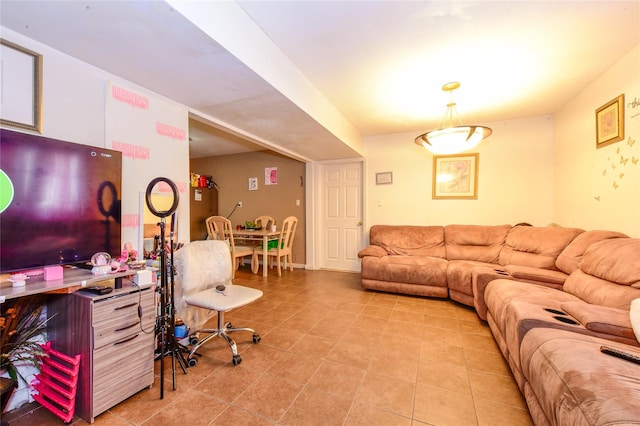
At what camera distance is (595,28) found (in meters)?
1.91

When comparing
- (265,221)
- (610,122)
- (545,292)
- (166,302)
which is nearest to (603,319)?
(545,292)

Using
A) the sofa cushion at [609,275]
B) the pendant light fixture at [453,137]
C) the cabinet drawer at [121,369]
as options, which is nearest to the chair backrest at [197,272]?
the cabinet drawer at [121,369]

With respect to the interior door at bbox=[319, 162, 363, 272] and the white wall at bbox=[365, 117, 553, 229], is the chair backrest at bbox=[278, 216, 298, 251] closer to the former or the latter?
the interior door at bbox=[319, 162, 363, 272]

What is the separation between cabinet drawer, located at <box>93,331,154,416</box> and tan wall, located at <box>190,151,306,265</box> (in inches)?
144

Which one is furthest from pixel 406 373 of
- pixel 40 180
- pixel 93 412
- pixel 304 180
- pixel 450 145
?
pixel 304 180

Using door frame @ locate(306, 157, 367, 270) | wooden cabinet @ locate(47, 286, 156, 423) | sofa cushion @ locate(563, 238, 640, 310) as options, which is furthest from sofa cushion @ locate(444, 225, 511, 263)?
wooden cabinet @ locate(47, 286, 156, 423)

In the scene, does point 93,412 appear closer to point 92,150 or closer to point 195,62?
point 92,150

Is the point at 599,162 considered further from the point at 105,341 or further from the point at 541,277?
the point at 105,341

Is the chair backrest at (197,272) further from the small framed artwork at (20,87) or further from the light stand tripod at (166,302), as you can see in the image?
the small framed artwork at (20,87)

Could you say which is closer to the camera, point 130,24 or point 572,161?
point 130,24

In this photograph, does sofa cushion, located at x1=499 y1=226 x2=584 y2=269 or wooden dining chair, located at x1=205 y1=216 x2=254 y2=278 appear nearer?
sofa cushion, located at x1=499 y1=226 x2=584 y2=269

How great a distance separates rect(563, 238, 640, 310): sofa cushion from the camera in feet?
5.71

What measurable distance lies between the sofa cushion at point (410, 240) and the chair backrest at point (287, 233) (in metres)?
Answer: 1.47

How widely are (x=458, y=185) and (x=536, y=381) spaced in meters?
3.38
